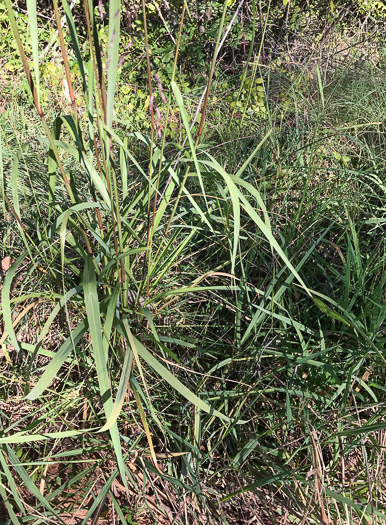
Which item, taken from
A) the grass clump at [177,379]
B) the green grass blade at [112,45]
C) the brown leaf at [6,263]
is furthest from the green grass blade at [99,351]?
the brown leaf at [6,263]

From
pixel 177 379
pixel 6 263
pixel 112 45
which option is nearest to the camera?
pixel 112 45

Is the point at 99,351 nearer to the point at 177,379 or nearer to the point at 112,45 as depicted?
the point at 177,379

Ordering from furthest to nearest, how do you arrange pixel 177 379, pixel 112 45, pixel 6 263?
pixel 6 263 < pixel 177 379 < pixel 112 45

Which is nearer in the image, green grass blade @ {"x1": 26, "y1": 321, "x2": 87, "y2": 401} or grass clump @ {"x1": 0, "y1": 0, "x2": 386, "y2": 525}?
green grass blade @ {"x1": 26, "y1": 321, "x2": 87, "y2": 401}

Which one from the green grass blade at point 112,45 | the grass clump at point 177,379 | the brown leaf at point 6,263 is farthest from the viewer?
the brown leaf at point 6,263

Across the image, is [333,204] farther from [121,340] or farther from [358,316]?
[121,340]

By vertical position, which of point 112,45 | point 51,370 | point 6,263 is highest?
point 112,45

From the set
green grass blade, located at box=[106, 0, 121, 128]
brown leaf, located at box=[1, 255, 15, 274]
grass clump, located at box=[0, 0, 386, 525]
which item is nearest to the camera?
green grass blade, located at box=[106, 0, 121, 128]

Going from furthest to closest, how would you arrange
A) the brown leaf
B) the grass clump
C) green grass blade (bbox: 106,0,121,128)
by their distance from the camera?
1. the brown leaf
2. the grass clump
3. green grass blade (bbox: 106,0,121,128)

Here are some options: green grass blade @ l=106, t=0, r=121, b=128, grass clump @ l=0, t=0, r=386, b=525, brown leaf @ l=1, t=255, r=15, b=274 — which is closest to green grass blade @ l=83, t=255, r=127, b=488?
grass clump @ l=0, t=0, r=386, b=525

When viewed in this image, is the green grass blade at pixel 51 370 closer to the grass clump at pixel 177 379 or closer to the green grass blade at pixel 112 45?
the grass clump at pixel 177 379

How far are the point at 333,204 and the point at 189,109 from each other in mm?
1059

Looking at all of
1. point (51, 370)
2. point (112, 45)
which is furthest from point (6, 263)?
point (112, 45)

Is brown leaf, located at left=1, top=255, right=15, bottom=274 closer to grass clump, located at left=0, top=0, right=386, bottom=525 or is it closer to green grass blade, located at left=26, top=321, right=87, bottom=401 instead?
grass clump, located at left=0, top=0, right=386, bottom=525
